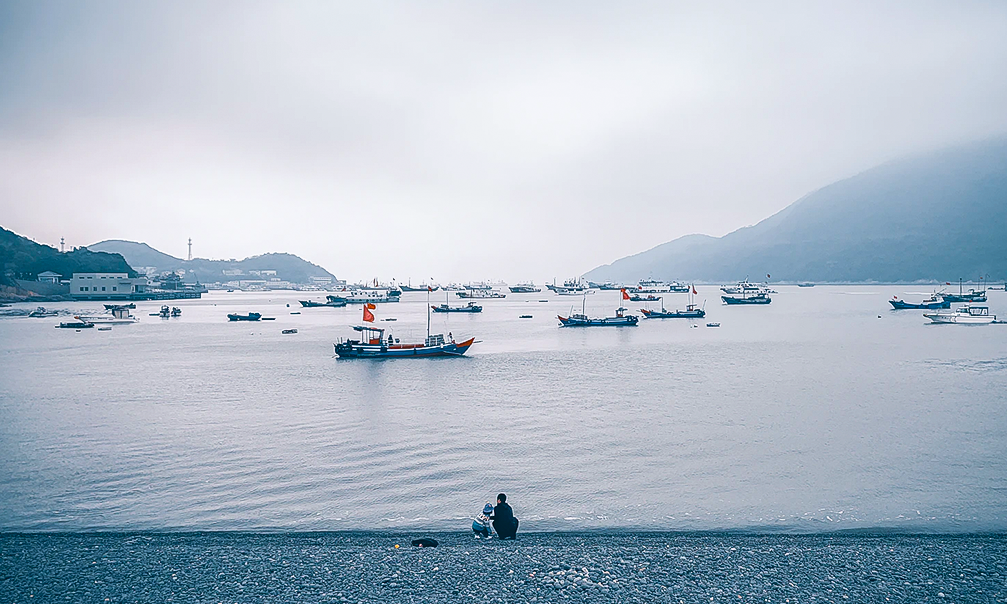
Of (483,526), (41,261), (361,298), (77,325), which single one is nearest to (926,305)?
(483,526)

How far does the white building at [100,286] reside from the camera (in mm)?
101125

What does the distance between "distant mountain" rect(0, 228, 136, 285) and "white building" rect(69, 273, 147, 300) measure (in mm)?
8726

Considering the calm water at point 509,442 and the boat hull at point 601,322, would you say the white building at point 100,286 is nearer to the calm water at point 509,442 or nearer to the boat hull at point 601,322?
the calm water at point 509,442

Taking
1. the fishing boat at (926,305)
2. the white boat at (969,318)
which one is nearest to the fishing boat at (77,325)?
the white boat at (969,318)

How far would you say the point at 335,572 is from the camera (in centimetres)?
728

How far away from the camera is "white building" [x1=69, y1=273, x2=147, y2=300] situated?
3981 inches

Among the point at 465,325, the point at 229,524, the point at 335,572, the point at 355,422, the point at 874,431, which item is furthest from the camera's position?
the point at 465,325

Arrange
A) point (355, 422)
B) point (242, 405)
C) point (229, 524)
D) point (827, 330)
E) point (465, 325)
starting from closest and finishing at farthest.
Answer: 1. point (229, 524)
2. point (355, 422)
3. point (242, 405)
4. point (827, 330)
5. point (465, 325)

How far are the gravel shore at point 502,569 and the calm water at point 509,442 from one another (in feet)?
3.88

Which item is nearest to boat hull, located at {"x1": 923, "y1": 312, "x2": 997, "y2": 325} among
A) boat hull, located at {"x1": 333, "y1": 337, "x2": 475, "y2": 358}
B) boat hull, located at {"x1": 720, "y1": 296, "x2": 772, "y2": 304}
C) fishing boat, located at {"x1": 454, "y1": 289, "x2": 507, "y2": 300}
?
boat hull, located at {"x1": 720, "y1": 296, "x2": 772, "y2": 304}

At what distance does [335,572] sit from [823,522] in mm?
7589

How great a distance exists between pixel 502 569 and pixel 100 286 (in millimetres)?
117090

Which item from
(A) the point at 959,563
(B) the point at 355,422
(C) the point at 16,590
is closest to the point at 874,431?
(A) the point at 959,563

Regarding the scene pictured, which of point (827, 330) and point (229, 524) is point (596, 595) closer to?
point (229, 524)
